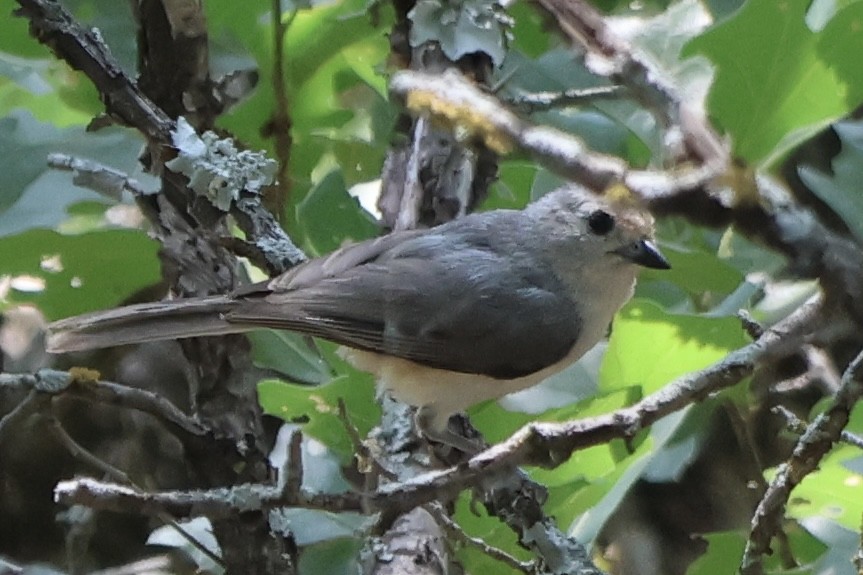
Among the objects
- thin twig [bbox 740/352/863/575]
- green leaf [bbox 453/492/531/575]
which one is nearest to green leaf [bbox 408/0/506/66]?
green leaf [bbox 453/492/531/575]

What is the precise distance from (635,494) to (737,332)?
0.66 meters

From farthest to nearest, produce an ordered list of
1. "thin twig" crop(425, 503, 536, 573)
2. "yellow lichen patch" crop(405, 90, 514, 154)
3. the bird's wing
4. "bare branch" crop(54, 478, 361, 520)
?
the bird's wing → "thin twig" crop(425, 503, 536, 573) → "bare branch" crop(54, 478, 361, 520) → "yellow lichen patch" crop(405, 90, 514, 154)

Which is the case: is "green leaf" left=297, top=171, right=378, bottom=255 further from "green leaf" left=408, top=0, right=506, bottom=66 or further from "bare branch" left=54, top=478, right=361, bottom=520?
"bare branch" left=54, top=478, right=361, bottom=520

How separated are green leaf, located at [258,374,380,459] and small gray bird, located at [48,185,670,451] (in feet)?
0.15

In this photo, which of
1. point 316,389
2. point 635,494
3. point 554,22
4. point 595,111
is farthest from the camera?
point 635,494

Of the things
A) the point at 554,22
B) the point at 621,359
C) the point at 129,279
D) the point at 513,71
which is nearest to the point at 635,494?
the point at 621,359

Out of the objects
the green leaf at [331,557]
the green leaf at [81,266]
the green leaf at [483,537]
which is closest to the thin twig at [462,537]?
the green leaf at [483,537]

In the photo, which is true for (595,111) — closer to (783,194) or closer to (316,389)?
(316,389)

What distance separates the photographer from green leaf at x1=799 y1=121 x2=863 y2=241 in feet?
2.70

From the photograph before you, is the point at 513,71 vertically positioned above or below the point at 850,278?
above

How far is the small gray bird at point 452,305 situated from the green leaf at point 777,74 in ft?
0.41

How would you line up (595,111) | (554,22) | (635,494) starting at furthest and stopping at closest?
(635,494) < (595,111) < (554,22)

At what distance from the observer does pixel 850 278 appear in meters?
0.20

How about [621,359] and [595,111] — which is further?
[595,111]
